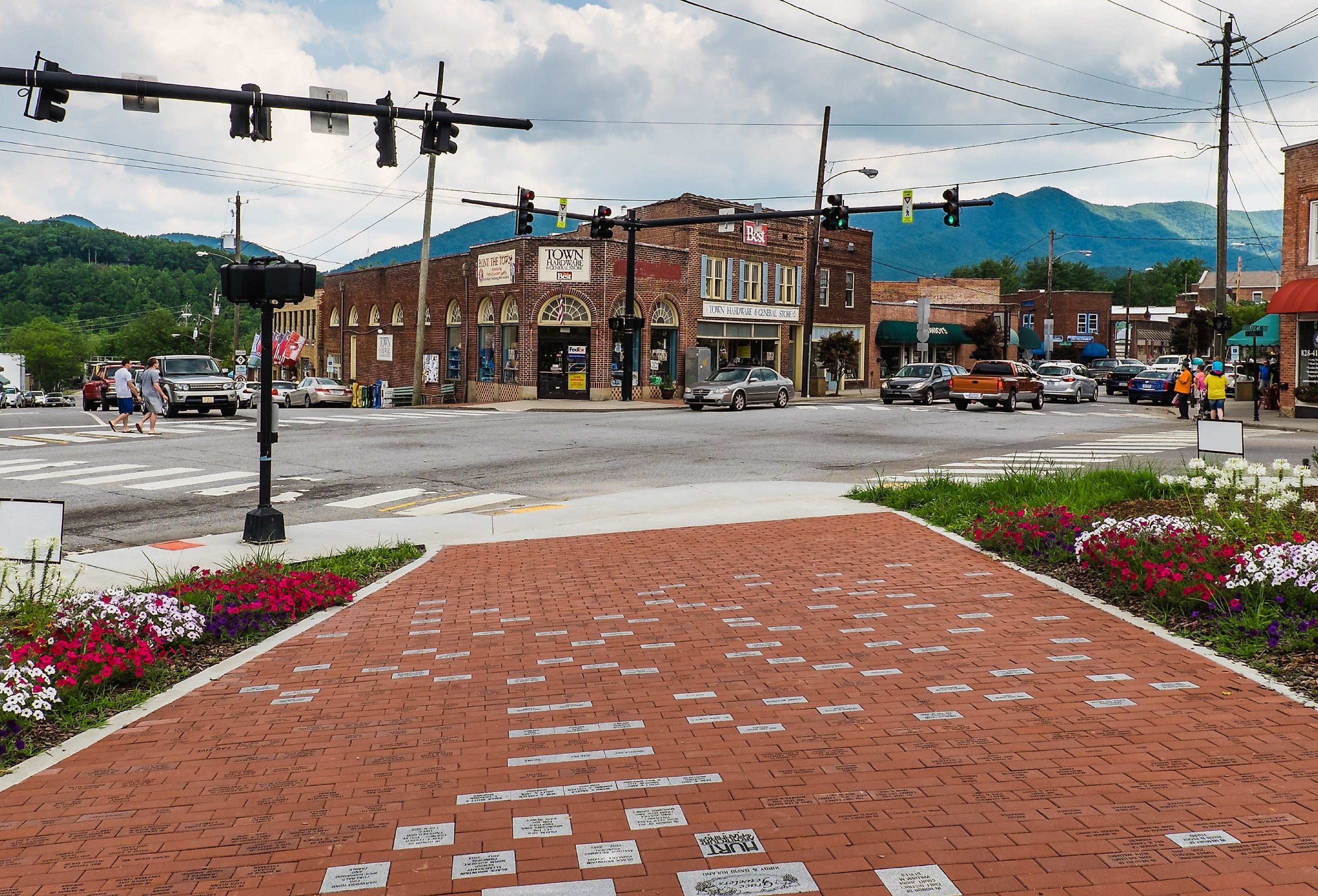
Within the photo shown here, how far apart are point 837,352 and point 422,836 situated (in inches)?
1945

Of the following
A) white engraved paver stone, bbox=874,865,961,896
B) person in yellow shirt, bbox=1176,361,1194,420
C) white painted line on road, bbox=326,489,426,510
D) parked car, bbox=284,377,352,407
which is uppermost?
person in yellow shirt, bbox=1176,361,1194,420

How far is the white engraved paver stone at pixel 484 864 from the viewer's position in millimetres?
3689

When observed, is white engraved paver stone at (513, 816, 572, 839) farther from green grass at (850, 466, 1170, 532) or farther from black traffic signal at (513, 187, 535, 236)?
black traffic signal at (513, 187, 535, 236)

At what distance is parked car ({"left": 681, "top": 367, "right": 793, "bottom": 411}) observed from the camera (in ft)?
118

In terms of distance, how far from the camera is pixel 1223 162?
3281cm

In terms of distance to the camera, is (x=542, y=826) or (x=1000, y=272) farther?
(x=1000, y=272)

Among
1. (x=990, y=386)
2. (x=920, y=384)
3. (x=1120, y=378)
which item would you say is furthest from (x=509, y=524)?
(x=1120, y=378)

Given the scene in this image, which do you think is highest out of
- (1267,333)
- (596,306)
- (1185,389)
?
(596,306)

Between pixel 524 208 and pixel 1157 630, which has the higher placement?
pixel 524 208

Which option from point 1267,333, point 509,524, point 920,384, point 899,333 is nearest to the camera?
point 509,524

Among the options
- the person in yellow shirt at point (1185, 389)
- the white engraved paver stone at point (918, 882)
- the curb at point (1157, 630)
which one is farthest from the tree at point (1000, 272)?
the white engraved paver stone at point (918, 882)

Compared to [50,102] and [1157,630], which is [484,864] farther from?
[50,102]

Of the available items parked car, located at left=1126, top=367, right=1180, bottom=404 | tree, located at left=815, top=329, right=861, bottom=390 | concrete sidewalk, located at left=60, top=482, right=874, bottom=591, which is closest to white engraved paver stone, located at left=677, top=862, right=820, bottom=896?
concrete sidewalk, located at left=60, top=482, right=874, bottom=591

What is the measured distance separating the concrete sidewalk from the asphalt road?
3.20 ft
